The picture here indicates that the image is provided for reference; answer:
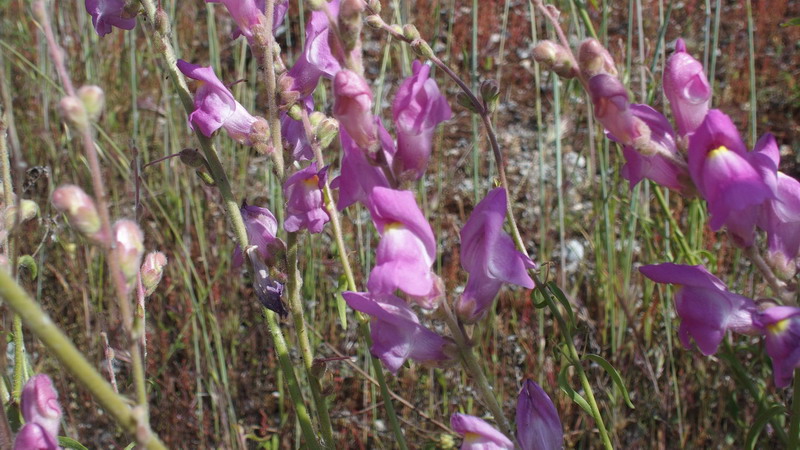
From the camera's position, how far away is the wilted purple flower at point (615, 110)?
28.0 inches

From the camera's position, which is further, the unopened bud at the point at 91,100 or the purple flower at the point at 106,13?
the purple flower at the point at 106,13

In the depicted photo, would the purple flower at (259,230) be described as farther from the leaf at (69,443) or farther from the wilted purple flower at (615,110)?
the wilted purple flower at (615,110)

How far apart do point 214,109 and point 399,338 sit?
41cm

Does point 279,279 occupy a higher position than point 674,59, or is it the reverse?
point 674,59

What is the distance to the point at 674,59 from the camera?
0.84 m

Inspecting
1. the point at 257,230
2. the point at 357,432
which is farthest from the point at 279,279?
the point at 357,432

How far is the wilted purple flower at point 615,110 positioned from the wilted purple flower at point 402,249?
0.20m

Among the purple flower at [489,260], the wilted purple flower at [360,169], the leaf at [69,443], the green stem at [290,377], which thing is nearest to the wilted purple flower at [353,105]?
the wilted purple flower at [360,169]

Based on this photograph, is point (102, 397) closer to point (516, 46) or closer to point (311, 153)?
point (311, 153)

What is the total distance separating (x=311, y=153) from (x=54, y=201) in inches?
17.6

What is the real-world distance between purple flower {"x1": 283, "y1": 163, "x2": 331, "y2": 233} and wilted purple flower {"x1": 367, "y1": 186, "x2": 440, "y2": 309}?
206mm

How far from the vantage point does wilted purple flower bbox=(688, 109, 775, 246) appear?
0.74 m

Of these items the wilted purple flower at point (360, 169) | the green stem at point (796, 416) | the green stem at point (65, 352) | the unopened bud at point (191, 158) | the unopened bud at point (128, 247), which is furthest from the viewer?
the unopened bud at point (191, 158)

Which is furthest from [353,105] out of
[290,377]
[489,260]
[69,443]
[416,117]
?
[69,443]
